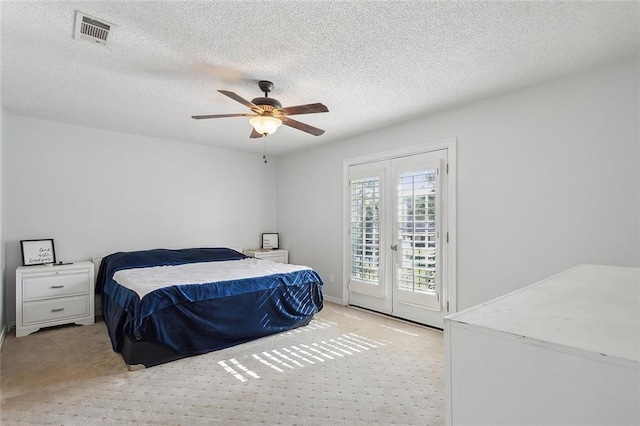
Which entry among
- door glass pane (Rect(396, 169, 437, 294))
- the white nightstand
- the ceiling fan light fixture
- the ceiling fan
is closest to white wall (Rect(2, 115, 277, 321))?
the white nightstand

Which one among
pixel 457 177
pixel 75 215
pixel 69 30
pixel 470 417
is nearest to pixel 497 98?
pixel 457 177

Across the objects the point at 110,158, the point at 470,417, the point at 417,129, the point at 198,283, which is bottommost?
the point at 198,283

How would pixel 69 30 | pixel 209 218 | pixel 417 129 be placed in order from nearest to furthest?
pixel 69 30 → pixel 417 129 → pixel 209 218

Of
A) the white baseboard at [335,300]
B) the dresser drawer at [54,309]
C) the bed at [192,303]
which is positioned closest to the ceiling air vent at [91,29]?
the bed at [192,303]

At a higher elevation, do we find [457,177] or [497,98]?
[497,98]

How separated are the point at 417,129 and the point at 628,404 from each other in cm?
366

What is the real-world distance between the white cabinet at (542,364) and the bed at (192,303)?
2649 mm

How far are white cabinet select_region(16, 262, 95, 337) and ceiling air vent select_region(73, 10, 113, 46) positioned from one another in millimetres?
2720

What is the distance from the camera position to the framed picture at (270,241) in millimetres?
5895

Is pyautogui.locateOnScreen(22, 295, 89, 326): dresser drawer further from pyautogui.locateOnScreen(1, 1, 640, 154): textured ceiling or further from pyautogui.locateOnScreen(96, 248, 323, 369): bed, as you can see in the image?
pyautogui.locateOnScreen(1, 1, 640, 154): textured ceiling

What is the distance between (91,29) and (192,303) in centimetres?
220

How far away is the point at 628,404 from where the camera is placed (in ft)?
1.79

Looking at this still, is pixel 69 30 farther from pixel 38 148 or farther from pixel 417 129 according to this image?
pixel 417 129

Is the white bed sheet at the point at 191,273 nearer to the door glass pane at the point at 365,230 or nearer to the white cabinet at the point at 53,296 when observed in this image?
the white cabinet at the point at 53,296
